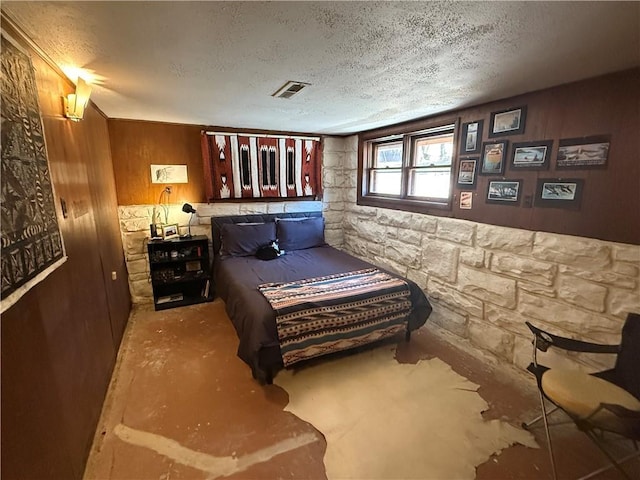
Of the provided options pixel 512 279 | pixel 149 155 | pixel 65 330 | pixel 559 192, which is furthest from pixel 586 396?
pixel 149 155

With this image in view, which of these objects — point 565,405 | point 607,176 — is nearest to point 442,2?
point 607,176

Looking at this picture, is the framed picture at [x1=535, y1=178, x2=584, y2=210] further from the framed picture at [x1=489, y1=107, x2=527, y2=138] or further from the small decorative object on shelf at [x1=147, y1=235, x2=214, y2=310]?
the small decorative object on shelf at [x1=147, y1=235, x2=214, y2=310]

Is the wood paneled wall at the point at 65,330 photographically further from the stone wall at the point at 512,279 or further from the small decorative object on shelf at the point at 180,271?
the stone wall at the point at 512,279

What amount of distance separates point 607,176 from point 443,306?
5.03ft

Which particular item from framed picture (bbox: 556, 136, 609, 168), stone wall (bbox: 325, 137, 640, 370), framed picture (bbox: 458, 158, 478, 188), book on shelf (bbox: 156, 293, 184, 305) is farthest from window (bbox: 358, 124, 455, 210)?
book on shelf (bbox: 156, 293, 184, 305)

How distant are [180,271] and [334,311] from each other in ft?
6.89

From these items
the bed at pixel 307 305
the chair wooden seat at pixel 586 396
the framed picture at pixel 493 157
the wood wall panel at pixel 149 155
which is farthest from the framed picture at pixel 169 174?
the chair wooden seat at pixel 586 396

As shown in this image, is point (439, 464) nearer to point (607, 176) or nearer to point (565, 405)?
point (565, 405)

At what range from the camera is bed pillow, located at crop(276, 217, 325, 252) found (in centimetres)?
370

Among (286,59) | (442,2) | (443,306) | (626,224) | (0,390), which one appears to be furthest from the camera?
(443,306)

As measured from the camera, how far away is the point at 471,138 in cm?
242

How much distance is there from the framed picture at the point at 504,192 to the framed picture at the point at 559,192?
0.13 m

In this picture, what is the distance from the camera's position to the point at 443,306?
274cm

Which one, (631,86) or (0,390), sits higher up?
(631,86)
